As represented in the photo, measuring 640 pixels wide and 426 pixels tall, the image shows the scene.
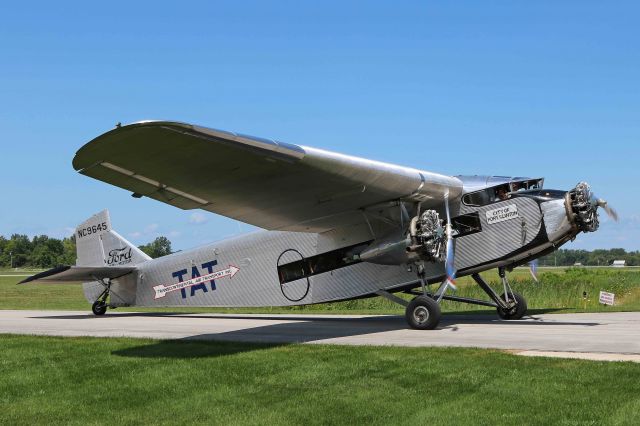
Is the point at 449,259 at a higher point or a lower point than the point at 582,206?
lower

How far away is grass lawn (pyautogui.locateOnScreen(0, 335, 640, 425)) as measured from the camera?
7750mm

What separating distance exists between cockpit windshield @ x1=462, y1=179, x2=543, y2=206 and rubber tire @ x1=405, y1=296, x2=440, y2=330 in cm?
277

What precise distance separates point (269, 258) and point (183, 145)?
966 centimetres

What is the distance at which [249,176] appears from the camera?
525 inches

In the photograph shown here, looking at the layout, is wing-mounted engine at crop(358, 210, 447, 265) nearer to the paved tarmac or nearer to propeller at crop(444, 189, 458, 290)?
propeller at crop(444, 189, 458, 290)

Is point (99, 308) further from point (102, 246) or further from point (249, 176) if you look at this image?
point (249, 176)

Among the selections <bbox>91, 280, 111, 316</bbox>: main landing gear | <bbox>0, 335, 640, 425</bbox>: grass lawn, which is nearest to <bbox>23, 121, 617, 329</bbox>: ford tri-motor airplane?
<bbox>91, 280, 111, 316</bbox>: main landing gear

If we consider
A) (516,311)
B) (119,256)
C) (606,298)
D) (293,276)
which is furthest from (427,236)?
(119,256)

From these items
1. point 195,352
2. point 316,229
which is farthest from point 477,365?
point 316,229

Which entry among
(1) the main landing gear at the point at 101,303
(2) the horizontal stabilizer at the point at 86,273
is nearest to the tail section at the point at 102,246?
(2) the horizontal stabilizer at the point at 86,273

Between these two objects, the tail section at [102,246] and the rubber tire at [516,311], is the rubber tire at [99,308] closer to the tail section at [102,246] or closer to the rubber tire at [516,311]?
the tail section at [102,246]

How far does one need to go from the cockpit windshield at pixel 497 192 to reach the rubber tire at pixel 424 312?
2771 millimetres

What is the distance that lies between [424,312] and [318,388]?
7.48 m

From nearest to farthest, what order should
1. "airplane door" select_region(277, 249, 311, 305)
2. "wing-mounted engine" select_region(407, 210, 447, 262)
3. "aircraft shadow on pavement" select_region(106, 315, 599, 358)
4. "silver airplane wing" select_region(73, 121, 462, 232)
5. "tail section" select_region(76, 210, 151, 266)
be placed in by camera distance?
"silver airplane wing" select_region(73, 121, 462, 232), "aircraft shadow on pavement" select_region(106, 315, 599, 358), "wing-mounted engine" select_region(407, 210, 447, 262), "airplane door" select_region(277, 249, 311, 305), "tail section" select_region(76, 210, 151, 266)
